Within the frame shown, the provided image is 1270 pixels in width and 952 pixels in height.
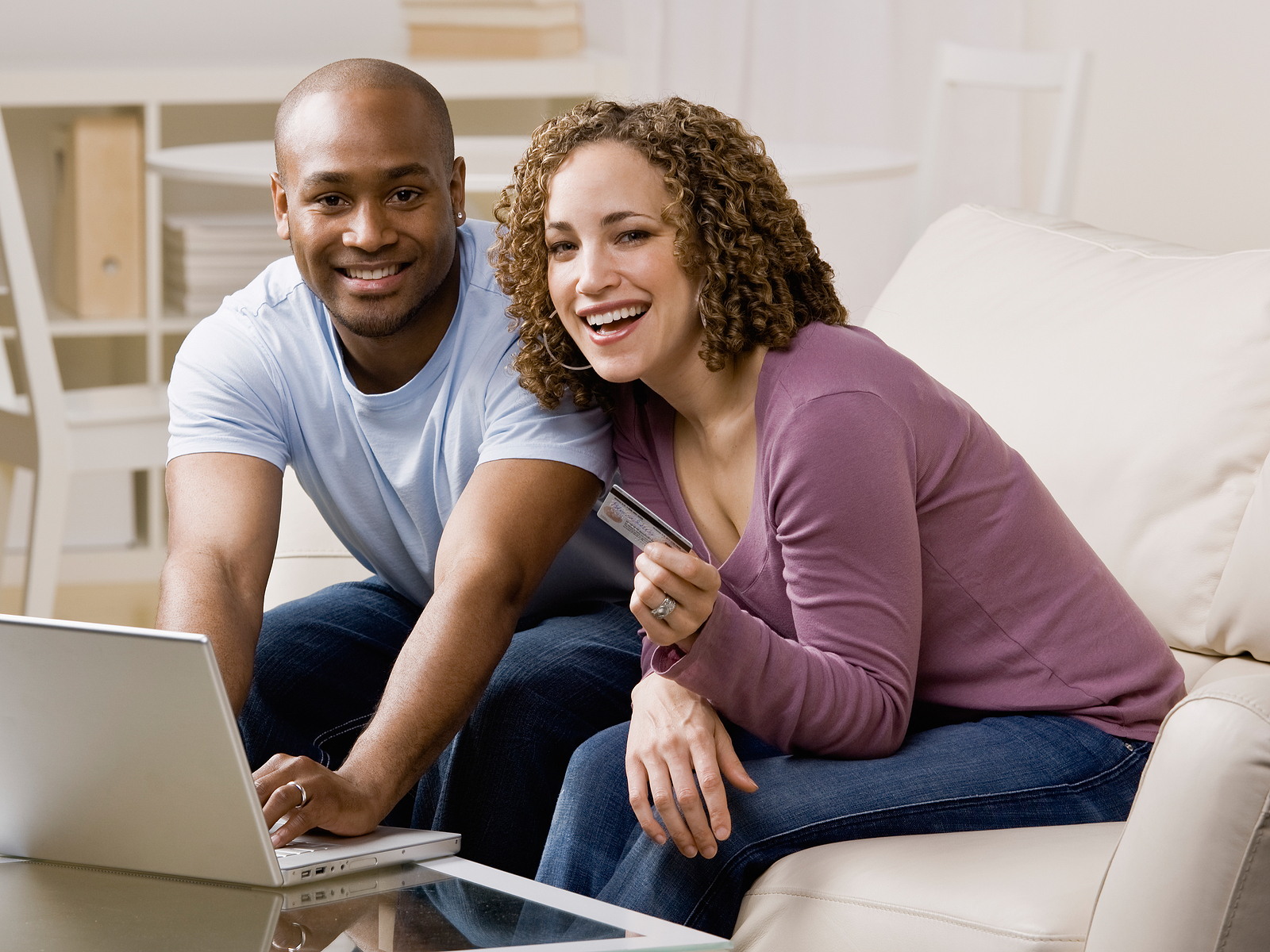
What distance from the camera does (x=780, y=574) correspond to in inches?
47.6

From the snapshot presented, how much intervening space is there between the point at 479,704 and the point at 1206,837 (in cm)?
68

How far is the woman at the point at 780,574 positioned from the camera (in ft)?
3.68

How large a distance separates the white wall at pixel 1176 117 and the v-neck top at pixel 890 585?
2057 millimetres

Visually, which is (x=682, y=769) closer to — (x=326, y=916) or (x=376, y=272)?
(x=326, y=916)

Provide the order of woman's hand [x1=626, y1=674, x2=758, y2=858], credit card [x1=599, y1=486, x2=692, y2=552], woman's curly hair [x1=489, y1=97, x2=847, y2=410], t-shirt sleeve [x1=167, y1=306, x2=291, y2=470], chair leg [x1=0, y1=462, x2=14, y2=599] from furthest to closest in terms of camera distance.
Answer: chair leg [x1=0, y1=462, x2=14, y2=599] < t-shirt sleeve [x1=167, y1=306, x2=291, y2=470] < woman's curly hair [x1=489, y1=97, x2=847, y2=410] < woman's hand [x1=626, y1=674, x2=758, y2=858] < credit card [x1=599, y1=486, x2=692, y2=552]

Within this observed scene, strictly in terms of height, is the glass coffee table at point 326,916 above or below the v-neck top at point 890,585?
below

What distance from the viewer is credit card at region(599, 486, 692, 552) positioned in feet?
3.26

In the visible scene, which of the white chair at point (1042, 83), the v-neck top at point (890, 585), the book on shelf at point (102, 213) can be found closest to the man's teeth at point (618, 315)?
the v-neck top at point (890, 585)

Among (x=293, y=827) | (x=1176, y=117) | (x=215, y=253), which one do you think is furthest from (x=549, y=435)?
(x=1176, y=117)

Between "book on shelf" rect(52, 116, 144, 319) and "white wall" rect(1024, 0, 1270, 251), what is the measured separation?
2043 millimetres

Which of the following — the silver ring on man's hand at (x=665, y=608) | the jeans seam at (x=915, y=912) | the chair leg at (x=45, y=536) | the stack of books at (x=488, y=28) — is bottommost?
the chair leg at (x=45, y=536)

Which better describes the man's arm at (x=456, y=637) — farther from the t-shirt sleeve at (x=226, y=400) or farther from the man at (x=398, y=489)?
the t-shirt sleeve at (x=226, y=400)

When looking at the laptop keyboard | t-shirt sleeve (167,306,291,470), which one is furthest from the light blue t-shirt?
the laptop keyboard

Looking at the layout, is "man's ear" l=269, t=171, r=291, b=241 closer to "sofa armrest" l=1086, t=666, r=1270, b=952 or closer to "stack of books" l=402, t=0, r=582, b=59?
"sofa armrest" l=1086, t=666, r=1270, b=952
